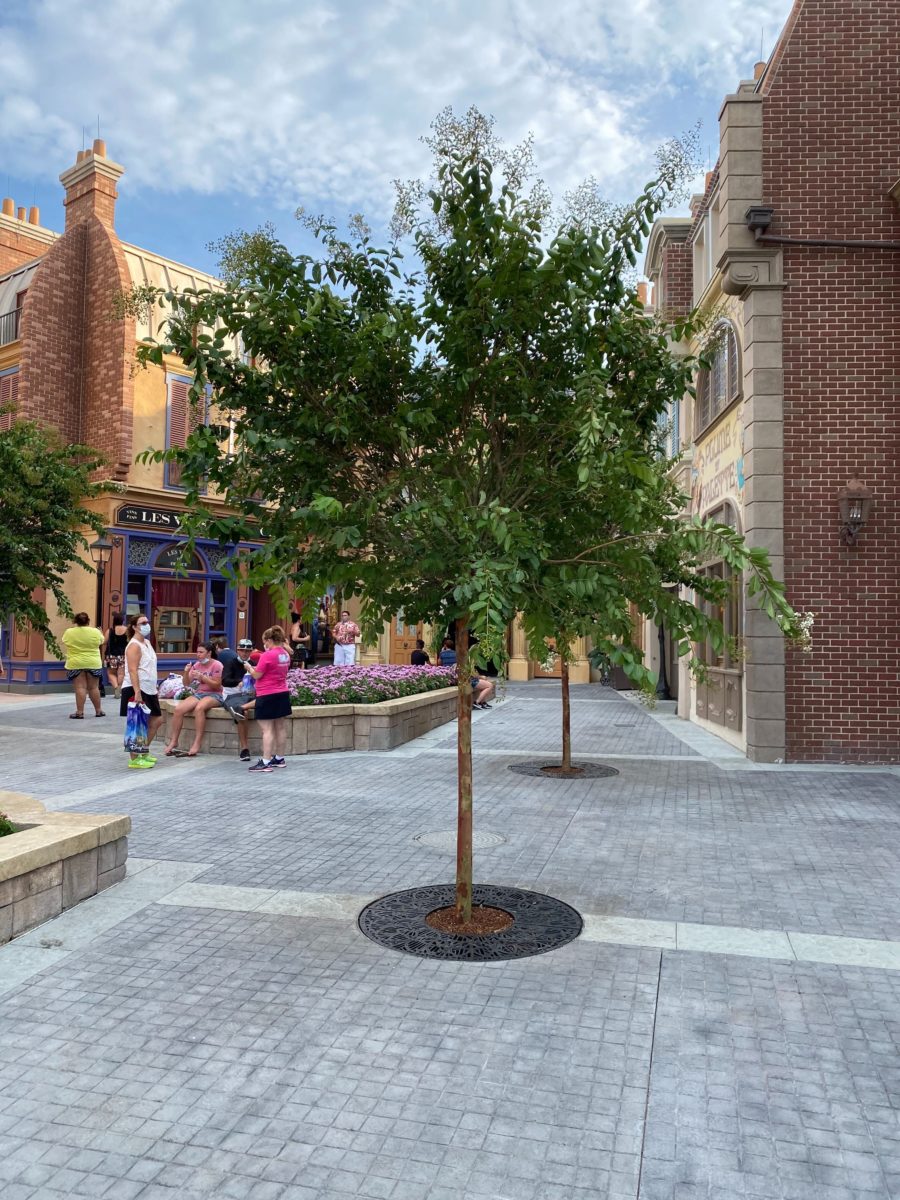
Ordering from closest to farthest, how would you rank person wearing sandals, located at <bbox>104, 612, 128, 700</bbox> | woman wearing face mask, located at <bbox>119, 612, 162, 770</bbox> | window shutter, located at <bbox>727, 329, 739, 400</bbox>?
woman wearing face mask, located at <bbox>119, 612, 162, 770</bbox> < window shutter, located at <bbox>727, 329, 739, 400</bbox> < person wearing sandals, located at <bbox>104, 612, 128, 700</bbox>

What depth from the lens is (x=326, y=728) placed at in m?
12.7

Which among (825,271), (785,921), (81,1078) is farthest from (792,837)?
(825,271)

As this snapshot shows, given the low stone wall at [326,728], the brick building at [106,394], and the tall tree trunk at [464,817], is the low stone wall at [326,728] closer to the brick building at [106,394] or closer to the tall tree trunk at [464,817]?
the tall tree trunk at [464,817]

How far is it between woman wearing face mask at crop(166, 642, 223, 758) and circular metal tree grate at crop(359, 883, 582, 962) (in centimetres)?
652

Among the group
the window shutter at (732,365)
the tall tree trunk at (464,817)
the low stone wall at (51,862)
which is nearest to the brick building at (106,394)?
the window shutter at (732,365)

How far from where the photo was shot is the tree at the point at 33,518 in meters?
13.9

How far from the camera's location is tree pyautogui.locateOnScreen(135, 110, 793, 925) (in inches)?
189

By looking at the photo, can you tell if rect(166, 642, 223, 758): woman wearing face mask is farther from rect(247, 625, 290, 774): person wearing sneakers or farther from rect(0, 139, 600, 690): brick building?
rect(0, 139, 600, 690): brick building

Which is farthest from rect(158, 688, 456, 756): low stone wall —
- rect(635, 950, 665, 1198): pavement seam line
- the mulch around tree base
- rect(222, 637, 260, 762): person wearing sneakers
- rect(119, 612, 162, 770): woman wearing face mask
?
rect(635, 950, 665, 1198): pavement seam line

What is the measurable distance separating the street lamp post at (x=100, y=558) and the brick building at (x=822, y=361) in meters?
14.0

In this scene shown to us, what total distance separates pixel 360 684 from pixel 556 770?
3814mm

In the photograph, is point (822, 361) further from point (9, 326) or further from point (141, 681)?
point (9, 326)

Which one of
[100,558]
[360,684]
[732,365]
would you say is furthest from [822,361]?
[100,558]

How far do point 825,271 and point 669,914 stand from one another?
9.88m
